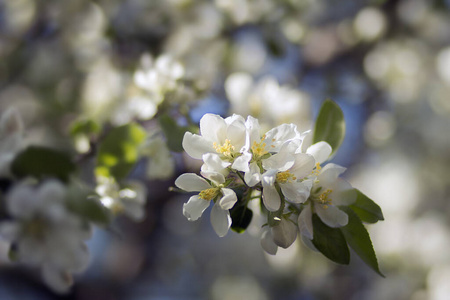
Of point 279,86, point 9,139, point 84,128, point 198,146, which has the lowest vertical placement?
point 198,146

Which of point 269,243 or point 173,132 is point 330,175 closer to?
point 269,243

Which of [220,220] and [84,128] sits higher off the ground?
[84,128]

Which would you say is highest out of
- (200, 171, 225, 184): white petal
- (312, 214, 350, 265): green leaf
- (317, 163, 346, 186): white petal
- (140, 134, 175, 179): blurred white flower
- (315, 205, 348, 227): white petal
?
(140, 134, 175, 179): blurred white flower

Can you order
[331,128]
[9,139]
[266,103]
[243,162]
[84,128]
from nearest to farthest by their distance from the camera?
[243,162] < [331,128] < [9,139] < [84,128] < [266,103]

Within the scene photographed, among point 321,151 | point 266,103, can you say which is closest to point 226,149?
point 321,151

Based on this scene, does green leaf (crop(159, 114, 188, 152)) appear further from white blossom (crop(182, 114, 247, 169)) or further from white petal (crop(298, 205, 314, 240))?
white petal (crop(298, 205, 314, 240))

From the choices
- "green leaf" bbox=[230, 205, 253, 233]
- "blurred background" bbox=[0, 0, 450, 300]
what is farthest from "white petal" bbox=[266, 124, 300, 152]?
"blurred background" bbox=[0, 0, 450, 300]
